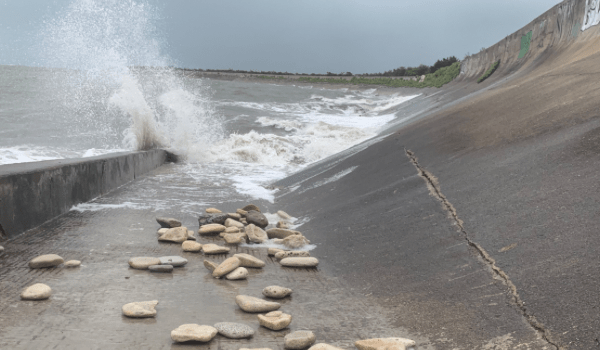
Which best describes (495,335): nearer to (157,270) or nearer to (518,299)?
(518,299)

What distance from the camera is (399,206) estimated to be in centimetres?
367

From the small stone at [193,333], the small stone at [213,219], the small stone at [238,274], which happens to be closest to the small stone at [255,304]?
the small stone at [193,333]

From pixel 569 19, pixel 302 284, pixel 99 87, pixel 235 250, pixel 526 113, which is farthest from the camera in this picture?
pixel 99 87

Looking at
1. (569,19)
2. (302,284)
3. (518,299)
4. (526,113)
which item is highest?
(569,19)

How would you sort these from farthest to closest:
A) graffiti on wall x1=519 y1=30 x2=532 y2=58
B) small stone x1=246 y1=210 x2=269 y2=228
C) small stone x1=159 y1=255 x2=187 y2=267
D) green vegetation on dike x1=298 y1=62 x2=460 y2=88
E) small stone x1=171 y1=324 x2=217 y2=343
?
green vegetation on dike x1=298 y1=62 x2=460 y2=88
graffiti on wall x1=519 y1=30 x2=532 y2=58
small stone x1=246 y1=210 x2=269 y2=228
small stone x1=159 y1=255 x2=187 y2=267
small stone x1=171 y1=324 x2=217 y2=343

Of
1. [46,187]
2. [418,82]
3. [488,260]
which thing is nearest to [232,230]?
[46,187]

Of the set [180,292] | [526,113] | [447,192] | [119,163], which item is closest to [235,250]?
[180,292]

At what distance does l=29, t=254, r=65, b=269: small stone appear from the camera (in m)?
2.84

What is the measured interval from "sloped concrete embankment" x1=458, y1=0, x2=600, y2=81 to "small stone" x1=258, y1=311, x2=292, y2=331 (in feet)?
25.9

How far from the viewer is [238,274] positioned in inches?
116

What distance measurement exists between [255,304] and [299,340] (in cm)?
45

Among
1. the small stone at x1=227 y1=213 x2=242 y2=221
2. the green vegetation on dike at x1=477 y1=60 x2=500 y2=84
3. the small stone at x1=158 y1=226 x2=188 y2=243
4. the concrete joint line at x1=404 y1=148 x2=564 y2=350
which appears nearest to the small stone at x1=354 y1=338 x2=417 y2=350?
the concrete joint line at x1=404 y1=148 x2=564 y2=350

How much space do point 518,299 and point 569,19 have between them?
10.1 metres

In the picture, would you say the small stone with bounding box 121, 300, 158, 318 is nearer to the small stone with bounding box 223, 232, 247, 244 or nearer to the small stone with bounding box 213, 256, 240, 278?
the small stone with bounding box 213, 256, 240, 278
